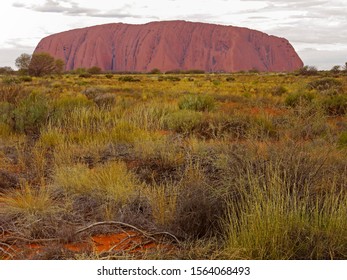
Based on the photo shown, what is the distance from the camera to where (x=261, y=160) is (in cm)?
474

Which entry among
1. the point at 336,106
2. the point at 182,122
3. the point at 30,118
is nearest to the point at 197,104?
the point at 182,122

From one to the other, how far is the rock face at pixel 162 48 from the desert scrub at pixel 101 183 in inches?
4789

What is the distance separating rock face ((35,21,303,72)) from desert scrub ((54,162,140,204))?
12165cm

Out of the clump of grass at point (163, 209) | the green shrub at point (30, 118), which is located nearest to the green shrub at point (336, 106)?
the green shrub at point (30, 118)

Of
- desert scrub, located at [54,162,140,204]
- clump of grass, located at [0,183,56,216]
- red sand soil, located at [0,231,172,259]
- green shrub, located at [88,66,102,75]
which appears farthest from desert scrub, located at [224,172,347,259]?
green shrub, located at [88,66,102,75]

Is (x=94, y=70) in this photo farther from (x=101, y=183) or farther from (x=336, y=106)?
(x=101, y=183)

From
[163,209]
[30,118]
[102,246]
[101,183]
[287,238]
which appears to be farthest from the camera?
[30,118]

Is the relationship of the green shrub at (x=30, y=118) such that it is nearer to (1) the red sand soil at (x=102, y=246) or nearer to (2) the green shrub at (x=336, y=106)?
(1) the red sand soil at (x=102, y=246)

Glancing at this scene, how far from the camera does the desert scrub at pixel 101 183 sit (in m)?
4.92

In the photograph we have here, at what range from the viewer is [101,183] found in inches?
207

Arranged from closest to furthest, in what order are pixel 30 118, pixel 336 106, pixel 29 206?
pixel 29 206, pixel 30 118, pixel 336 106

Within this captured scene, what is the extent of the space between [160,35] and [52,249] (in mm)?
142005

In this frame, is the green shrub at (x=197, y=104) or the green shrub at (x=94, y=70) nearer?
the green shrub at (x=197, y=104)

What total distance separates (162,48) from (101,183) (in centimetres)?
13385
